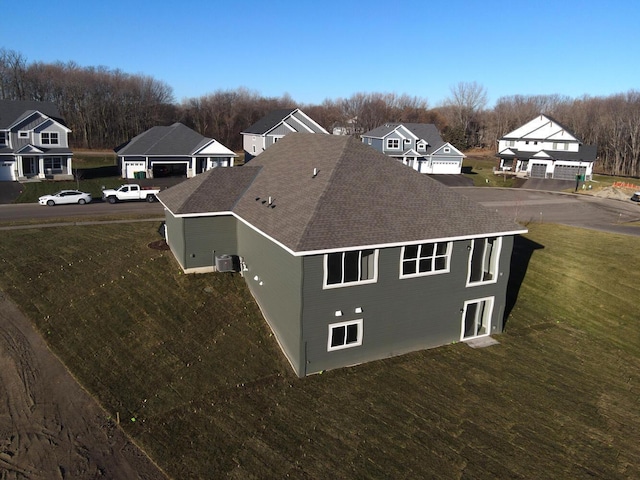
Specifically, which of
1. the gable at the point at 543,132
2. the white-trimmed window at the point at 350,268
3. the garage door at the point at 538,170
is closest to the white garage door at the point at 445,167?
the garage door at the point at 538,170

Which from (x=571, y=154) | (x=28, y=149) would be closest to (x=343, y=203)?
(x=28, y=149)

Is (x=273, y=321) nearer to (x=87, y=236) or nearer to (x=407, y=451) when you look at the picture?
(x=407, y=451)

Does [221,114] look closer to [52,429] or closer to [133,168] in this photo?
[133,168]

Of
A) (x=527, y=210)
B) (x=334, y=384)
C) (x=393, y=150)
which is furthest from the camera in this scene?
(x=393, y=150)

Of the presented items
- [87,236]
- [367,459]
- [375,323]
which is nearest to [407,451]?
[367,459]

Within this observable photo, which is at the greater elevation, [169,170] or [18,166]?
[18,166]

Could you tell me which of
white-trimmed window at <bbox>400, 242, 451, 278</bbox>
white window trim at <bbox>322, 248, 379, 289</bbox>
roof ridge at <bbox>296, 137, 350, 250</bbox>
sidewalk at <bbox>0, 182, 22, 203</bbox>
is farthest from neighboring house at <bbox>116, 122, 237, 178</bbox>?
white window trim at <bbox>322, 248, 379, 289</bbox>

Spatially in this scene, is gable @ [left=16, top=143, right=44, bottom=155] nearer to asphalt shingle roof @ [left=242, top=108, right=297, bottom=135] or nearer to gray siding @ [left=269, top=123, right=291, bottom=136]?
asphalt shingle roof @ [left=242, top=108, right=297, bottom=135]
